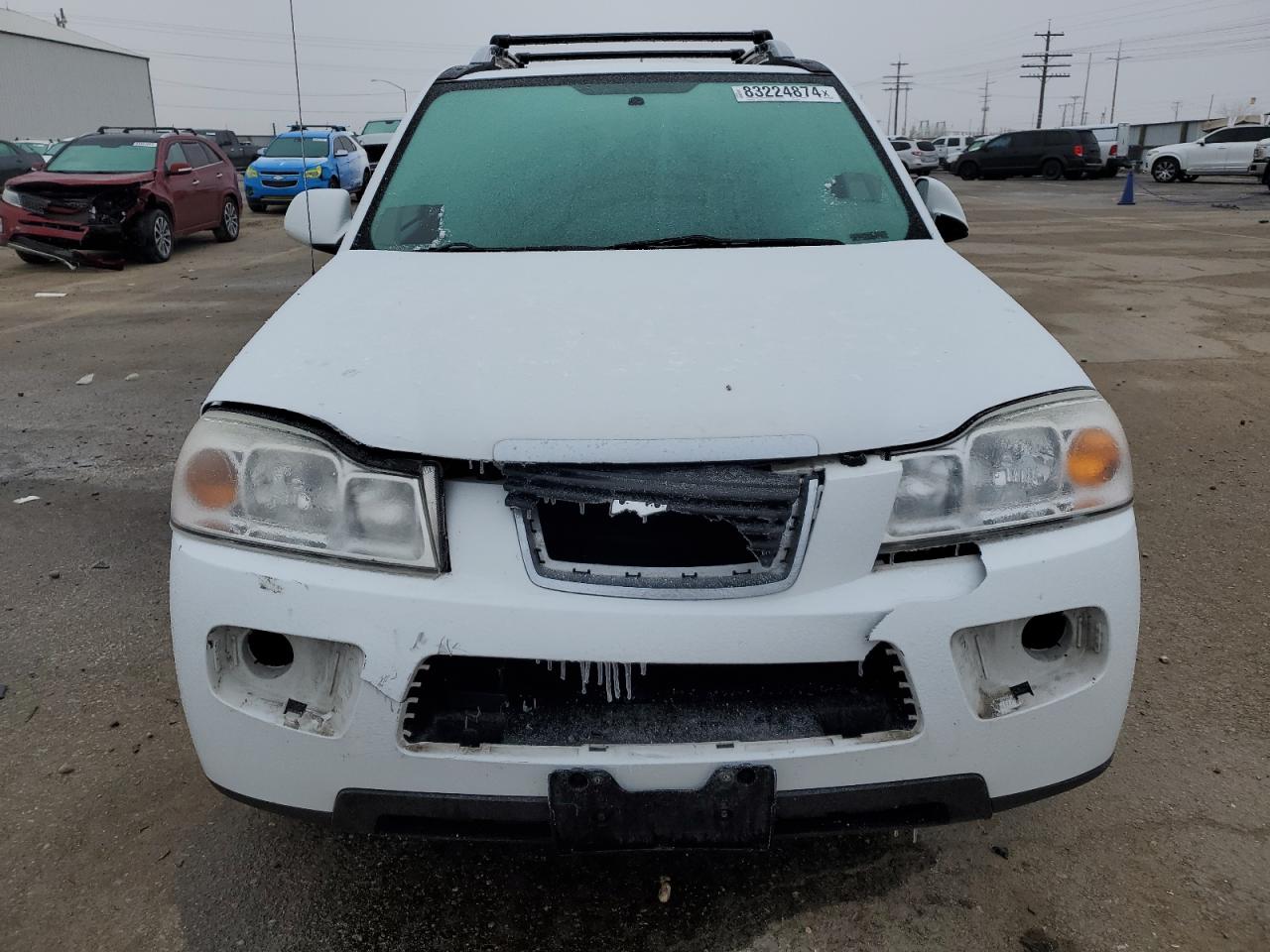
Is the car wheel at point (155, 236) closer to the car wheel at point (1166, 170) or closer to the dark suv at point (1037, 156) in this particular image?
the car wheel at point (1166, 170)

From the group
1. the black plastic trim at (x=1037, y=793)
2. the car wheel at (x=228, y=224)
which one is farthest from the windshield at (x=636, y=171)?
the car wheel at (x=228, y=224)

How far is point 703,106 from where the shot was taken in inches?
122

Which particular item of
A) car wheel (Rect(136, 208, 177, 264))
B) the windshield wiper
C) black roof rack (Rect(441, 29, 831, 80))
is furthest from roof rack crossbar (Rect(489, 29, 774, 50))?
car wheel (Rect(136, 208, 177, 264))

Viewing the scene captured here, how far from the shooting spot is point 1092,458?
180 centimetres

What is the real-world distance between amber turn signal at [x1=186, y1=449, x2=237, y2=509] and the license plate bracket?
2.48ft

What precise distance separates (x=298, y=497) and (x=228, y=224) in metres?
14.8

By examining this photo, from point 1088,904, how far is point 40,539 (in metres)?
3.87

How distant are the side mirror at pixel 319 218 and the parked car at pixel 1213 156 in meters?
32.6

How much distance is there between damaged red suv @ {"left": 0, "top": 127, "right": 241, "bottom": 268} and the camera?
1184 centimetres

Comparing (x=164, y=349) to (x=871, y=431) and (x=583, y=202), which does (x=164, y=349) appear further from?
(x=871, y=431)

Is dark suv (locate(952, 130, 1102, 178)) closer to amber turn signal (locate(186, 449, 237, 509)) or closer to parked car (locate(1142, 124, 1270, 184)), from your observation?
parked car (locate(1142, 124, 1270, 184))

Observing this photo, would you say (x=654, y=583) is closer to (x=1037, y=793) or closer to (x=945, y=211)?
(x=1037, y=793)

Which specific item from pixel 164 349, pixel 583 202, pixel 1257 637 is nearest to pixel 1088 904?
pixel 1257 637

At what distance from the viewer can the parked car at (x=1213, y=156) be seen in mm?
29097
